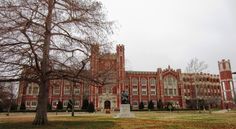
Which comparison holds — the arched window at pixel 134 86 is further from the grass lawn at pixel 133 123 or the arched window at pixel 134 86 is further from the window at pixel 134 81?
the grass lawn at pixel 133 123

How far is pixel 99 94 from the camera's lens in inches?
2404

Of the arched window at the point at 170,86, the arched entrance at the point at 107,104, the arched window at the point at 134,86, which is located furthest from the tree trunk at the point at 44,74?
the arched window at the point at 170,86

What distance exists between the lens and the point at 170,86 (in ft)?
232

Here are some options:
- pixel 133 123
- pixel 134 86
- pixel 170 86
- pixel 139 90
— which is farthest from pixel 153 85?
pixel 133 123

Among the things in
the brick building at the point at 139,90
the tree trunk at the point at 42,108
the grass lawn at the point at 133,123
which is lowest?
the grass lawn at the point at 133,123

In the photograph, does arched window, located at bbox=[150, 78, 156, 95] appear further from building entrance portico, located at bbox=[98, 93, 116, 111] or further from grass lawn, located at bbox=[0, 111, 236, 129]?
grass lawn, located at bbox=[0, 111, 236, 129]

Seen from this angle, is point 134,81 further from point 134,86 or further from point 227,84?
point 227,84

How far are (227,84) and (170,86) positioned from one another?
16301mm

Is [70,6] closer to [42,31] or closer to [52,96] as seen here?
[42,31]

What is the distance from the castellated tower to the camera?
2616 inches

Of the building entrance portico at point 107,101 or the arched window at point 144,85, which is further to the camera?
the arched window at point 144,85

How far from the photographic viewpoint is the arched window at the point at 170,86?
70119 millimetres

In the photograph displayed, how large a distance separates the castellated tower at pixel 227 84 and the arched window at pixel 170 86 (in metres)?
13.7

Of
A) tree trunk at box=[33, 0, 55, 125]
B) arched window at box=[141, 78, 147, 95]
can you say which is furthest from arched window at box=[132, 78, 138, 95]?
tree trunk at box=[33, 0, 55, 125]
